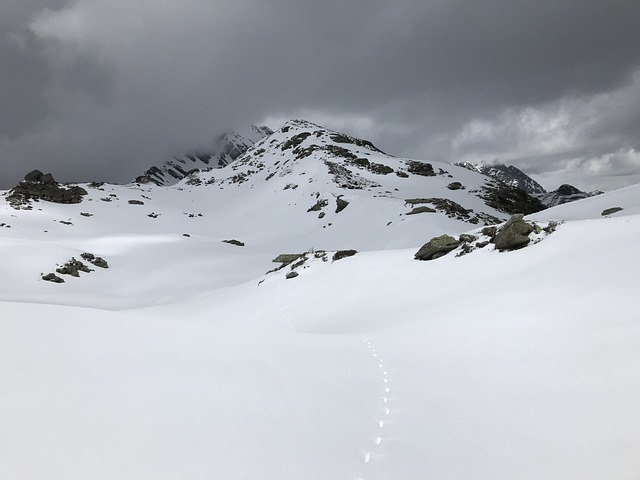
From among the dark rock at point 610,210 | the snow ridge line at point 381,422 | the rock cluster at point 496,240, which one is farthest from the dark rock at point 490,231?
the snow ridge line at point 381,422

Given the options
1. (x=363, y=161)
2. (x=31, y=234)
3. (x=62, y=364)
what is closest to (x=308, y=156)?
(x=363, y=161)

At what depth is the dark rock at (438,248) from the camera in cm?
1554

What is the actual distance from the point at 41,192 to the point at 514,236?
6643 cm

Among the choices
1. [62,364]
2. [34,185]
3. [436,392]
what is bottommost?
[436,392]

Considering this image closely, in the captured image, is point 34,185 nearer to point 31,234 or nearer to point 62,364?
point 31,234

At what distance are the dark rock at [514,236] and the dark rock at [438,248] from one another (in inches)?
96.0

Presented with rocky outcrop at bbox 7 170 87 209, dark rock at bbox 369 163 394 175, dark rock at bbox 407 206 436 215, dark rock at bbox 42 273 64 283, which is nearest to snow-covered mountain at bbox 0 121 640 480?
dark rock at bbox 42 273 64 283

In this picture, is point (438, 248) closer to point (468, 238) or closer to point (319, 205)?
point (468, 238)

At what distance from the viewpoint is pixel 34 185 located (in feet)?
179

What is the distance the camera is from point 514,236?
41.3 ft

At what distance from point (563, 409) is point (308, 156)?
7645 cm

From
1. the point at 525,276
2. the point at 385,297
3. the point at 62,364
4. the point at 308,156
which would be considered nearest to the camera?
the point at 62,364

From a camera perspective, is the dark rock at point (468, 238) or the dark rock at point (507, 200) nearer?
the dark rock at point (468, 238)

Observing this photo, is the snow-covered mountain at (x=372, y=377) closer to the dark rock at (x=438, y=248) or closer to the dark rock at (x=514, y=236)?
the dark rock at (x=514, y=236)
